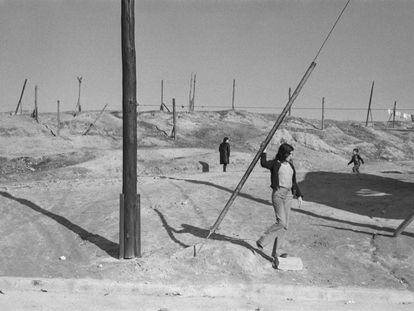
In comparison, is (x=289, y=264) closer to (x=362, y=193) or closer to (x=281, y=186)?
(x=281, y=186)

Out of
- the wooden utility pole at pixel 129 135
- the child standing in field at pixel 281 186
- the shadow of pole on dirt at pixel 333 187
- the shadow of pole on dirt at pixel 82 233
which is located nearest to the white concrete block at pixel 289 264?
the child standing in field at pixel 281 186

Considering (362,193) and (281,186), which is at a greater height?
(281,186)

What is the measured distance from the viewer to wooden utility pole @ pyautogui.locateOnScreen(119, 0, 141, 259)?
831 centimetres

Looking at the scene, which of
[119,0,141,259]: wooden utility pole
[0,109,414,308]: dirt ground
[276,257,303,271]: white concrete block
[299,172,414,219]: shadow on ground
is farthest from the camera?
[299,172,414,219]: shadow on ground

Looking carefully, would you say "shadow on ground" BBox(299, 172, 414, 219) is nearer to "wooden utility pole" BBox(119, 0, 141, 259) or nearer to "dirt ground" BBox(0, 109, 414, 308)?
"dirt ground" BBox(0, 109, 414, 308)

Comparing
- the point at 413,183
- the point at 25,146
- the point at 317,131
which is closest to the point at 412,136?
the point at 317,131

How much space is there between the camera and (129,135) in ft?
27.5

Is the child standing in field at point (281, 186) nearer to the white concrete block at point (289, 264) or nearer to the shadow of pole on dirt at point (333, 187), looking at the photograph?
the white concrete block at point (289, 264)

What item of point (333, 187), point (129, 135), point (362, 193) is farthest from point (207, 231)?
point (333, 187)

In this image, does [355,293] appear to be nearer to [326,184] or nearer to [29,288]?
[29,288]

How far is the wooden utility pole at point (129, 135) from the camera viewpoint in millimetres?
8312

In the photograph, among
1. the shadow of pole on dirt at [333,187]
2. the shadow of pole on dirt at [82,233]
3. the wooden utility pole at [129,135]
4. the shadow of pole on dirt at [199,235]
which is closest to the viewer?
the wooden utility pole at [129,135]

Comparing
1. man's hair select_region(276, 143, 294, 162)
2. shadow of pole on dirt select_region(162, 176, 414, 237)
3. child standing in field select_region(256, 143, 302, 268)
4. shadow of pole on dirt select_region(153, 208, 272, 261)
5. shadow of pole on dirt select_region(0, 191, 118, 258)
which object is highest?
man's hair select_region(276, 143, 294, 162)

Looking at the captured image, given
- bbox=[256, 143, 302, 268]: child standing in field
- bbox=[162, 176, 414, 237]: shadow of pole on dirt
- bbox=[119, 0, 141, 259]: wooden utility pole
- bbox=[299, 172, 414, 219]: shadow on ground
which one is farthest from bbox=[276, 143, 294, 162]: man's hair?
bbox=[299, 172, 414, 219]: shadow on ground
